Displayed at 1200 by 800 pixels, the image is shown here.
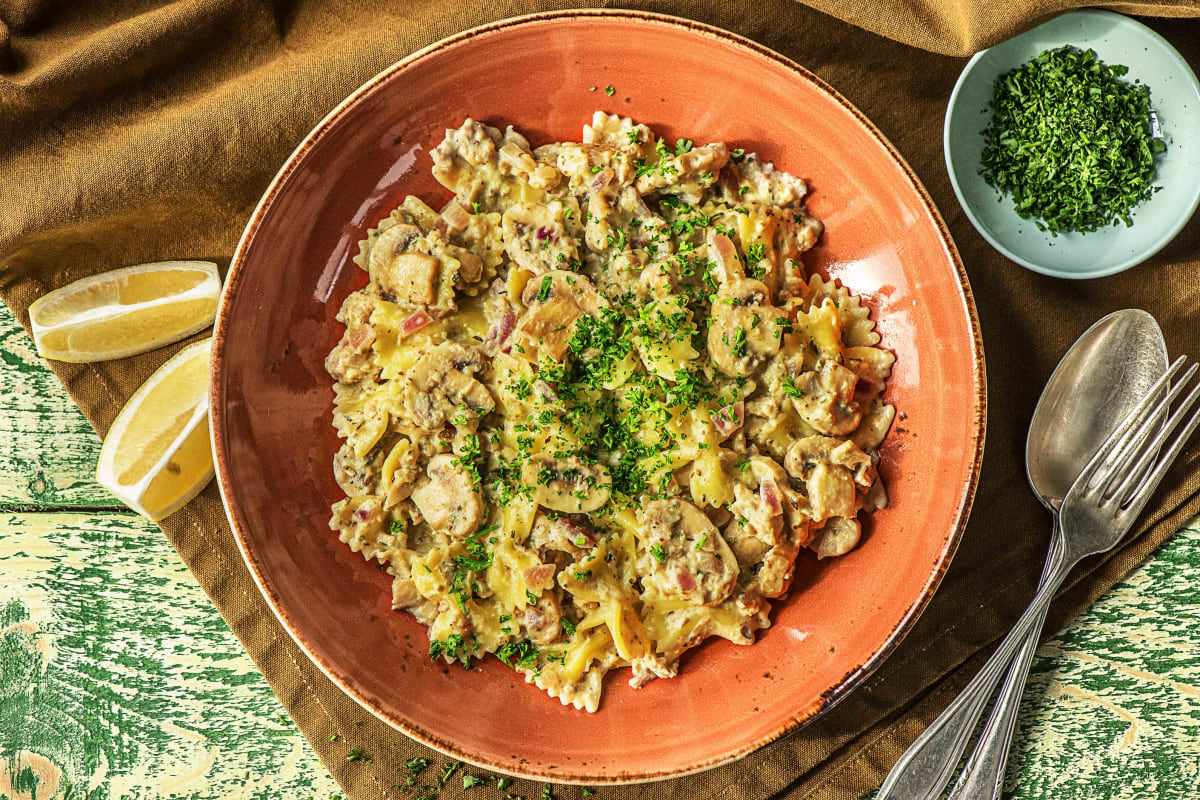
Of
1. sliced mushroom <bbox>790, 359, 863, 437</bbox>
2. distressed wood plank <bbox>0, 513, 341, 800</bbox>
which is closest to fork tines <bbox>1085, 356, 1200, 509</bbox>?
sliced mushroom <bbox>790, 359, 863, 437</bbox>

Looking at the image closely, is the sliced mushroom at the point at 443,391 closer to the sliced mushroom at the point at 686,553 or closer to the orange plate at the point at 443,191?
the orange plate at the point at 443,191

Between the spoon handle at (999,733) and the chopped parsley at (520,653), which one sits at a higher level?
the chopped parsley at (520,653)

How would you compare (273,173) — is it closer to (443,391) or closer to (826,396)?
(443,391)

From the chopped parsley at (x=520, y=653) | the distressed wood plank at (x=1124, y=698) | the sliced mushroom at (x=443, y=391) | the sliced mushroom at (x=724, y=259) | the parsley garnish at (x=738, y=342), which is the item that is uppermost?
the sliced mushroom at (x=724, y=259)

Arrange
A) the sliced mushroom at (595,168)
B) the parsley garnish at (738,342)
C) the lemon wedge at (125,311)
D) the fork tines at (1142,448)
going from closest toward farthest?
the parsley garnish at (738,342)
the sliced mushroom at (595,168)
the fork tines at (1142,448)
the lemon wedge at (125,311)

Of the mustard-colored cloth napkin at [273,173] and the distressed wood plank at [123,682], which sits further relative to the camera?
the distressed wood plank at [123,682]

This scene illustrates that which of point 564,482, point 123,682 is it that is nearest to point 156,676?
point 123,682

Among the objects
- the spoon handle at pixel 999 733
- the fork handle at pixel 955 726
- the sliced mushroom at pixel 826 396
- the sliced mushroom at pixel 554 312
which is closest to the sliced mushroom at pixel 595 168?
the sliced mushroom at pixel 554 312
